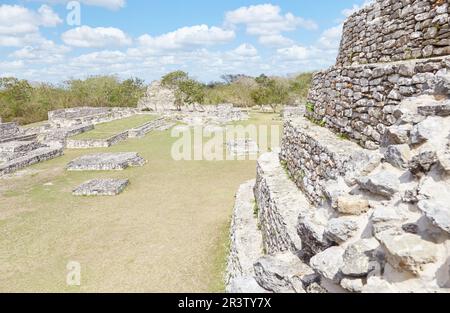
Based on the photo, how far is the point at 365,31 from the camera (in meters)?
6.46

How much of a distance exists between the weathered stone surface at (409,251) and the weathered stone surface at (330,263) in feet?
1.15

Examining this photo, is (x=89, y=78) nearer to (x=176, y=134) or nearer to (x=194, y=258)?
Result: (x=176, y=134)

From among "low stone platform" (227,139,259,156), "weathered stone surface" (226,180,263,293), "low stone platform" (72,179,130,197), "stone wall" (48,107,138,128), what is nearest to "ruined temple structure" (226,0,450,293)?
"weathered stone surface" (226,180,263,293)

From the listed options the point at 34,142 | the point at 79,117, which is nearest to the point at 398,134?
the point at 34,142

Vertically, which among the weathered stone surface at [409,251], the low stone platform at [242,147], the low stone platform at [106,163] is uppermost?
the weathered stone surface at [409,251]

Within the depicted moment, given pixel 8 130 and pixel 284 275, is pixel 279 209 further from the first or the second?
pixel 8 130

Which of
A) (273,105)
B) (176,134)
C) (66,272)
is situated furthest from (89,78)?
(66,272)

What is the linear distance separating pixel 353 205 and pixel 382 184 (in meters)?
0.27

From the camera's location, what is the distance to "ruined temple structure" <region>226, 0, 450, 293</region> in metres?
2.04

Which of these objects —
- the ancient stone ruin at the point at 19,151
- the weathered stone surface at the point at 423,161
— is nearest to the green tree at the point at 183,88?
the ancient stone ruin at the point at 19,151

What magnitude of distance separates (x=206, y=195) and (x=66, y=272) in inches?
229

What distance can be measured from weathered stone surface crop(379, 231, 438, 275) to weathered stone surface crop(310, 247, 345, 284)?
349 mm

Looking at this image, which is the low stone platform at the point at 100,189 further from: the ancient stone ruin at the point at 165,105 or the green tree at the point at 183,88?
the green tree at the point at 183,88

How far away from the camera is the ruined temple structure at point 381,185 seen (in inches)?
80.3
